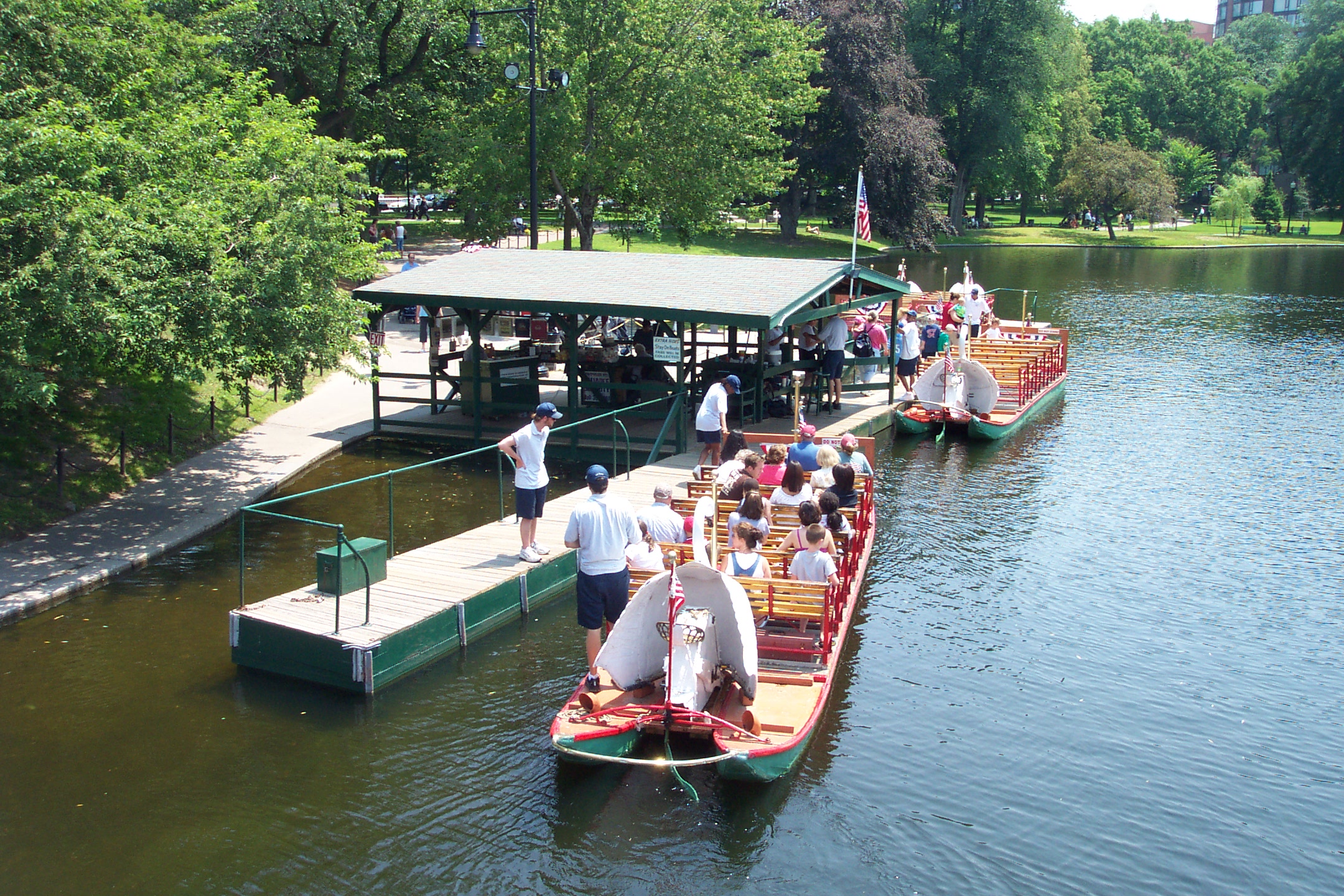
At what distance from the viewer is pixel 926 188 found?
6059 centimetres

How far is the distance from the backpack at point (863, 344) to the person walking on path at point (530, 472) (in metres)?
15.0

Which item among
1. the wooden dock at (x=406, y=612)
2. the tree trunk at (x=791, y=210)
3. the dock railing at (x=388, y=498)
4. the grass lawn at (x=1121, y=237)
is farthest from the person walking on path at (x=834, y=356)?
the grass lawn at (x=1121, y=237)

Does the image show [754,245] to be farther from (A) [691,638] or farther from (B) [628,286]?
(A) [691,638]

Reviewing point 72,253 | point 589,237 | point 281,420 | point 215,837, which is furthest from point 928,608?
point 589,237

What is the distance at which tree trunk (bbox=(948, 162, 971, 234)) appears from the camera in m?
78.1

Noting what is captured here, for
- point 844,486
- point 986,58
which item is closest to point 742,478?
point 844,486

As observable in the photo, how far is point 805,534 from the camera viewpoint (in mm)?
12016

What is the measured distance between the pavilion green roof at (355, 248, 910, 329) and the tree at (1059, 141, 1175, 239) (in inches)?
2493

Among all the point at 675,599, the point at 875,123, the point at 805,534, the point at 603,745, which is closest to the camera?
the point at 603,745

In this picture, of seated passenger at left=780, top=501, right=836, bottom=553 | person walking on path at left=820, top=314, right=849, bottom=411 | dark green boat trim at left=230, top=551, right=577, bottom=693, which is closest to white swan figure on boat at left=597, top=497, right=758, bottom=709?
seated passenger at left=780, top=501, right=836, bottom=553

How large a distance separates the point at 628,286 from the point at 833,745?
1194cm

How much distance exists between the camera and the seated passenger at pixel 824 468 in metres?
14.5

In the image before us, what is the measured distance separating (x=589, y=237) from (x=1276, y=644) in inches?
1098

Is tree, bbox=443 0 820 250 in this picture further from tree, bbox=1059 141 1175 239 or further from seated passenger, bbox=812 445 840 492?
tree, bbox=1059 141 1175 239
